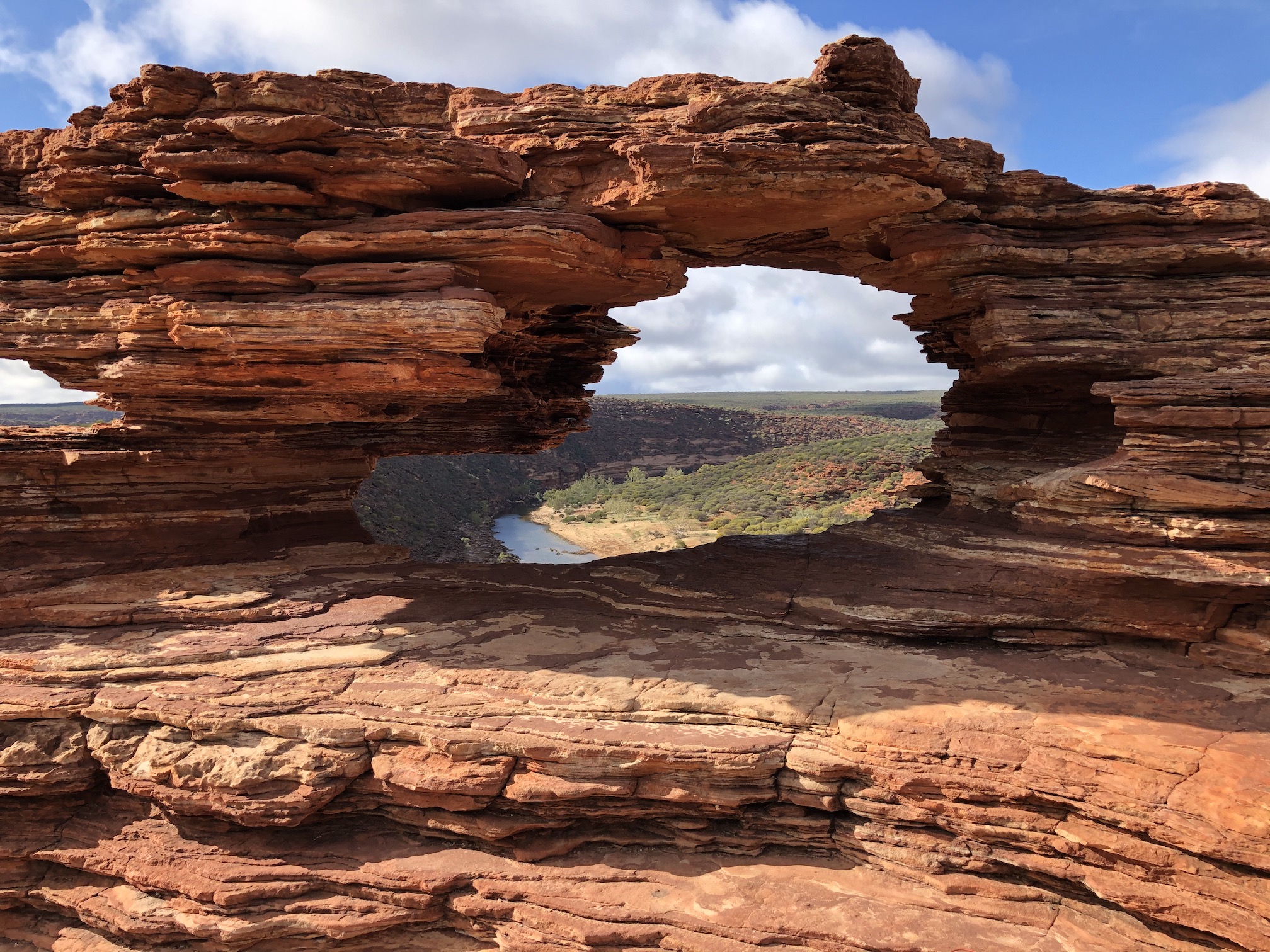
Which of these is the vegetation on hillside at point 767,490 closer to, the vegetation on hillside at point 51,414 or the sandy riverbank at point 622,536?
the sandy riverbank at point 622,536

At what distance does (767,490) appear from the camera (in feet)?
161

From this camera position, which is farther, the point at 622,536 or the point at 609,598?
the point at 622,536

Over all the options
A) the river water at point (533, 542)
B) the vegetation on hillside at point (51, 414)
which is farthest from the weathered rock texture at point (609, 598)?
the vegetation on hillside at point (51, 414)

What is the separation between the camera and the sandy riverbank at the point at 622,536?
41.5 m

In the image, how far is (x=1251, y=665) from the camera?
37.2 feet

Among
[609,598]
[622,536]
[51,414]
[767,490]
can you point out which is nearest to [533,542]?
[622,536]

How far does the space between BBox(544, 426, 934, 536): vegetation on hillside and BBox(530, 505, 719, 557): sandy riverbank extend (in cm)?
100

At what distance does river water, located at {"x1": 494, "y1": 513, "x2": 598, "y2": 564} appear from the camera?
147 ft

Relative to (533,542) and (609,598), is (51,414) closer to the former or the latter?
(533,542)

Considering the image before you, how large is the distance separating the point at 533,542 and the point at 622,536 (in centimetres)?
672

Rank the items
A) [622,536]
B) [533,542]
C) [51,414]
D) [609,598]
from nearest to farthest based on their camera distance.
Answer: [609,598] → [622,536] → [533,542] → [51,414]

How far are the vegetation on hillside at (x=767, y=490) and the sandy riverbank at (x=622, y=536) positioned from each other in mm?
995

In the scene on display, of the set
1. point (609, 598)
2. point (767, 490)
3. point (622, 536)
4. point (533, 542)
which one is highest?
point (767, 490)

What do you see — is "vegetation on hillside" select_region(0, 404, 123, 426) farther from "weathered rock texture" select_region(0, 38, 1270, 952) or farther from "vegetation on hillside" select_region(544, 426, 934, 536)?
"weathered rock texture" select_region(0, 38, 1270, 952)
